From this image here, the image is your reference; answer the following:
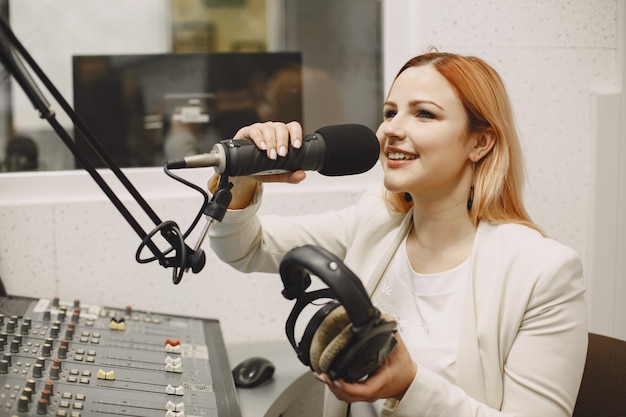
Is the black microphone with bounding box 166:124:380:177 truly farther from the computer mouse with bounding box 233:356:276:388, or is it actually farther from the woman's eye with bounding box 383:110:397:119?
the computer mouse with bounding box 233:356:276:388

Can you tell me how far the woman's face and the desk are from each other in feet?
1.78

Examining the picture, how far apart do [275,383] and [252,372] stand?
65mm

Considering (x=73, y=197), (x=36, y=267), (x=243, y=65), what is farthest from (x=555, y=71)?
(x=36, y=267)

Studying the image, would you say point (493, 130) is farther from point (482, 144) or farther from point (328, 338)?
point (328, 338)

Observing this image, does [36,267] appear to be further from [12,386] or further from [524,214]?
[524,214]

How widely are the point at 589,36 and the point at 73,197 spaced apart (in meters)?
1.63

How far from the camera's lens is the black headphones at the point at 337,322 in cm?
86

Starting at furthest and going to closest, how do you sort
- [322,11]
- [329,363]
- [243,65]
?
[322,11]
[243,65]
[329,363]

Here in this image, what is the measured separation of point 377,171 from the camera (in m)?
2.21

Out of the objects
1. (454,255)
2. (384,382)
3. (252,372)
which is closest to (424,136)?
(454,255)

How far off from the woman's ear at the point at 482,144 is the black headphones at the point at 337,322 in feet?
1.95

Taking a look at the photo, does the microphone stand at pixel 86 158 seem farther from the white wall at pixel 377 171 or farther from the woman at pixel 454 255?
the white wall at pixel 377 171

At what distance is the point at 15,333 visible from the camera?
1.30 metres

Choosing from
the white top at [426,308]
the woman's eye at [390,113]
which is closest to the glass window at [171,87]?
the woman's eye at [390,113]
